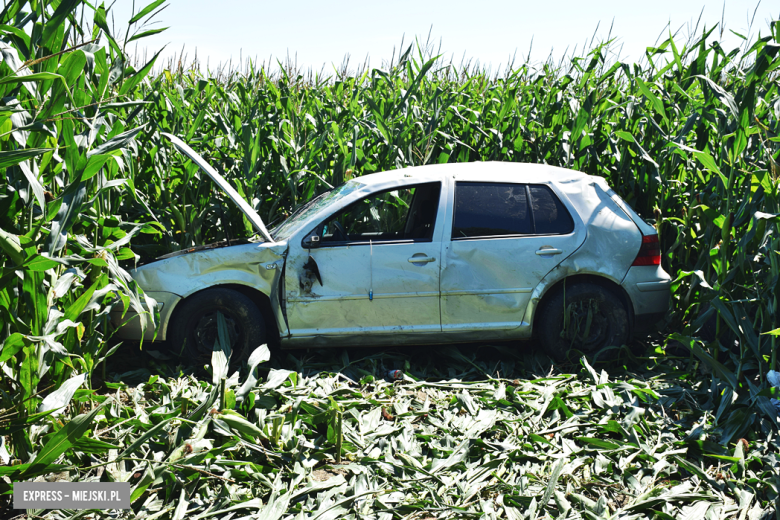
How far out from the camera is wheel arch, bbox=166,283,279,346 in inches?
185

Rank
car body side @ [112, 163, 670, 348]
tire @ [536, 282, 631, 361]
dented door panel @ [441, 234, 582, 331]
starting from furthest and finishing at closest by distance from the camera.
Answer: tire @ [536, 282, 631, 361], dented door panel @ [441, 234, 582, 331], car body side @ [112, 163, 670, 348]

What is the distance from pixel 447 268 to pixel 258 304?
150cm

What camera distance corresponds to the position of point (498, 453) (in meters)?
3.57

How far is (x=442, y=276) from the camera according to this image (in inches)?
187

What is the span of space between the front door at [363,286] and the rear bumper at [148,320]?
87 centimetres

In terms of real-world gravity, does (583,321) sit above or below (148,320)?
below

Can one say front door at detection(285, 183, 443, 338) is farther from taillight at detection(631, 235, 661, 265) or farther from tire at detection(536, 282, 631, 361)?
taillight at detection(631, 235, 661, 265)

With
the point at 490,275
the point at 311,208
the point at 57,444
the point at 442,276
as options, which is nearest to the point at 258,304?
the point at 311,208

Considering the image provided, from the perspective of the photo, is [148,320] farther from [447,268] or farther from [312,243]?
[447,268]

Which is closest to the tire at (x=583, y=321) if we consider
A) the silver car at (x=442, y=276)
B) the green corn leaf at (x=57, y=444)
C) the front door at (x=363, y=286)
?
the silver car at (x=442, y=276)

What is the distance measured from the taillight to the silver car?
10 mm

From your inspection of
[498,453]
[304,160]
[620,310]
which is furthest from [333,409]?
[304,160]

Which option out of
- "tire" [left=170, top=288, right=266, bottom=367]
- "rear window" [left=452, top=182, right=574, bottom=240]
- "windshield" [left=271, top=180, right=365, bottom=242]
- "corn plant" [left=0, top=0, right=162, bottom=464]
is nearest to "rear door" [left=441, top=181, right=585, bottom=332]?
"rear window" [left=452, top=182, right=574, bottom=240]

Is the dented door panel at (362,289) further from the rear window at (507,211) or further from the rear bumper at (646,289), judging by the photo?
the rear bumper at (646,289)
